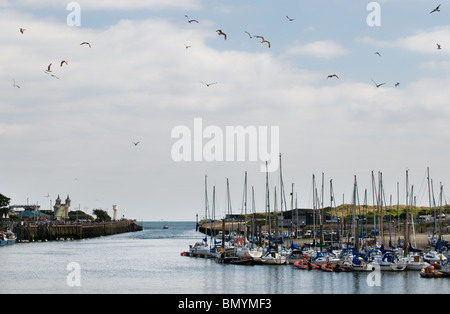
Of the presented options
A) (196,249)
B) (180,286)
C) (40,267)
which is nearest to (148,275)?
(180,286)

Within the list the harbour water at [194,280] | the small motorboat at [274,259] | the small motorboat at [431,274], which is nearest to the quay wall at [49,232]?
the harbour water at [194,280]

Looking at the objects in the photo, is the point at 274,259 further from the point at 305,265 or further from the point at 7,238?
the point at 7,238

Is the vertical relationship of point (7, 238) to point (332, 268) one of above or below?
above

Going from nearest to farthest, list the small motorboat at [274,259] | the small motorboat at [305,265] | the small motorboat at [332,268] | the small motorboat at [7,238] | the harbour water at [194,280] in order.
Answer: the harbour water at [194,280], the small motorboat at [332,268], the small motorboat at [305,265], the small motorboat at [274,259], the small motorboat at [7,238]

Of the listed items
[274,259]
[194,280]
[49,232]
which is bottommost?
[194,280]

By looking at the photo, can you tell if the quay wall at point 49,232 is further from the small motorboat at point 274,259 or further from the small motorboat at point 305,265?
the small motorboat at point 305,265

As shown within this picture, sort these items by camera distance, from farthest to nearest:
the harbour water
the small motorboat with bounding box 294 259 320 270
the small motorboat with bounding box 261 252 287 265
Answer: the small motorboat with bounding box 261 252 287 265 < the small motorboat with bounding box 294 259 320 270 < the harbour water

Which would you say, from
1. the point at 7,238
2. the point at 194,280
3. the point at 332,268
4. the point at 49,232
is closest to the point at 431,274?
the point at 332,268

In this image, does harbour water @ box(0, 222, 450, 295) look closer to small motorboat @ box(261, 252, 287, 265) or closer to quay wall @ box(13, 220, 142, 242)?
small motorboat @ box(261, 252, 287, 265)

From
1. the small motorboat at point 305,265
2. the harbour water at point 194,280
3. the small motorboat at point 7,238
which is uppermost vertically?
the small motorboat at point 7,238

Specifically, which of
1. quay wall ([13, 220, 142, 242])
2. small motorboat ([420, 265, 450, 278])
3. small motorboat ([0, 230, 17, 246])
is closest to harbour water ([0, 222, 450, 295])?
small motorboat ([420, 265, 450, 278])

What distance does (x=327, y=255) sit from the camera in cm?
7619
